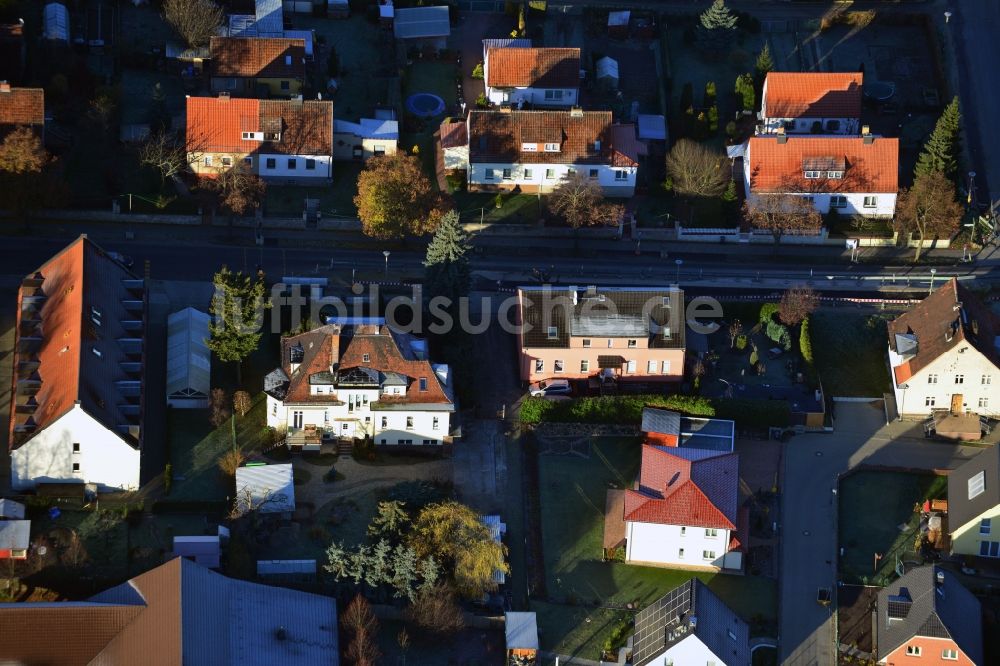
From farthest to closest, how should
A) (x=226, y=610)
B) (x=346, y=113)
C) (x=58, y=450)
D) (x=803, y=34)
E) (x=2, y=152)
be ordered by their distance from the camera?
1. (x=803, y=34)
2. (x=346, y=113)
3. (x=2, y=152)
4. (x=58, y=450)
5. (x=226, y=610)

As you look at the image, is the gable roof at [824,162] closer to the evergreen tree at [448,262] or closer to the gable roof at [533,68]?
the gable roof at [533,68]

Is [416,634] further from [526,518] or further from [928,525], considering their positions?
[928,525]

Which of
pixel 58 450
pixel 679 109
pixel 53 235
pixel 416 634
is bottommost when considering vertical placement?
pixel 416 634

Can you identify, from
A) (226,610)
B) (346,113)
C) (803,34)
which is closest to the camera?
(226,610)

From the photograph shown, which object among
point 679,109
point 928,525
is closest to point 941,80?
point 679,109

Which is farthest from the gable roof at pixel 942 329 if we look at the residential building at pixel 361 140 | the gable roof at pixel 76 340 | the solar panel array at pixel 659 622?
the gable roof at pixel 76 340

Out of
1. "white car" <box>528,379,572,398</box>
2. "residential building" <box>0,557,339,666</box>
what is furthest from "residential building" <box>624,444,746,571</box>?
"residential building" <box>0,557,339,666</box>

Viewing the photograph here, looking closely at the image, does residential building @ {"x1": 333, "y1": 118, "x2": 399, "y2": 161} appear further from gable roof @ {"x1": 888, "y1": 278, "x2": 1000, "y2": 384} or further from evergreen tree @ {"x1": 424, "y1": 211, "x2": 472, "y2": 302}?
gable roof @ {"x1": 888, "y1": 278, "x2": 1000, "y2": 384}

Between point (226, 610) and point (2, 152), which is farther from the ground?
point (2, 152)
